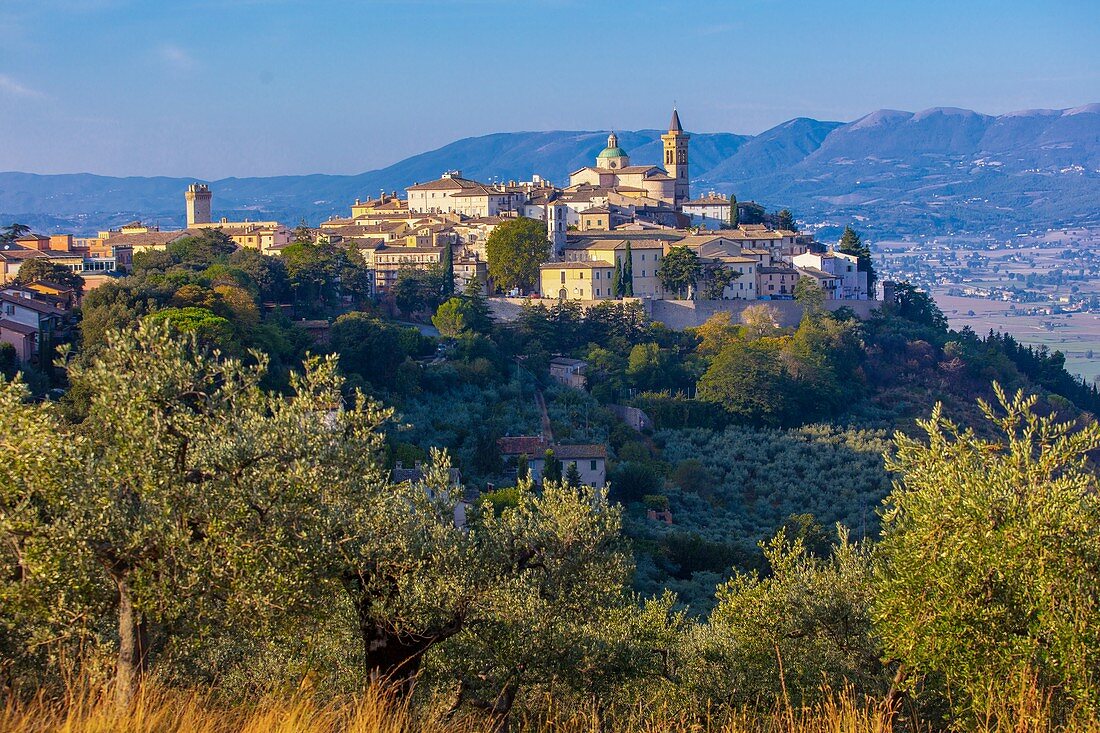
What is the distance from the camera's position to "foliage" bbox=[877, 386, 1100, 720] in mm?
9547

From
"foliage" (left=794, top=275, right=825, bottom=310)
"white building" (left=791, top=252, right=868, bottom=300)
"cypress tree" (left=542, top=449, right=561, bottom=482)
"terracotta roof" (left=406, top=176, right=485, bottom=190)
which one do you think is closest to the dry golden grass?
"cypress tree" (left=542, top=449, right=561, bottom=482)

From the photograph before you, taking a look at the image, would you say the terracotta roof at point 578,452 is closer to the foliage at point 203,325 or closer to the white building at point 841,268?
the foliage at point 203,325

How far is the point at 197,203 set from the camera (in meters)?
71.8


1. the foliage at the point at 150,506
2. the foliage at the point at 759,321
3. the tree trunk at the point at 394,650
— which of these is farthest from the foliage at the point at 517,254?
the foliage at the point at 150,506

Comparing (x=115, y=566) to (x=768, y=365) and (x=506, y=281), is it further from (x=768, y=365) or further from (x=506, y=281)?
(x=506, y=281)

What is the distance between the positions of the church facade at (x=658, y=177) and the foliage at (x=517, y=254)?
48.8 feet

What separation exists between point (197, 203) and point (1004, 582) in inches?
2609

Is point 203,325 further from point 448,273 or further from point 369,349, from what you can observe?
point 448,273

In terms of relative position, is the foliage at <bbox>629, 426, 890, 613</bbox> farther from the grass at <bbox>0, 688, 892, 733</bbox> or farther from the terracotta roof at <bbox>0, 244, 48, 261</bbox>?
the terracotta roof at <bbox>0, 244, 48, 261</bbox>

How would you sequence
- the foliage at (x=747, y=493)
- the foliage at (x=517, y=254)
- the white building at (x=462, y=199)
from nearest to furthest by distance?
1. the foliage at (x=747, y=493)
2. the foliage at (x=517, y=254)
3. the white building at (x=462, y=199)

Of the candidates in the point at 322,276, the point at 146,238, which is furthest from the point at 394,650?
the point at 146,238

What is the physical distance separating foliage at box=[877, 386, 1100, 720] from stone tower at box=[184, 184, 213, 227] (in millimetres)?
63756

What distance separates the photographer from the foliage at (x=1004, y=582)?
955 centimetres

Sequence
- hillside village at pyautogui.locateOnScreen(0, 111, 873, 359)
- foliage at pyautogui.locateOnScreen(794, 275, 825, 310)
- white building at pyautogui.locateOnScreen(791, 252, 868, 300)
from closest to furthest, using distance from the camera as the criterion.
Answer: hillside village at pyautogui.locateOnScreen(0, 111, 873, 359)
foliage at pyautogui.locateOnScreen(794, 275, 825, 310)
white building at pyautogui.locateOnScreen(791, 252, 868, 300)
